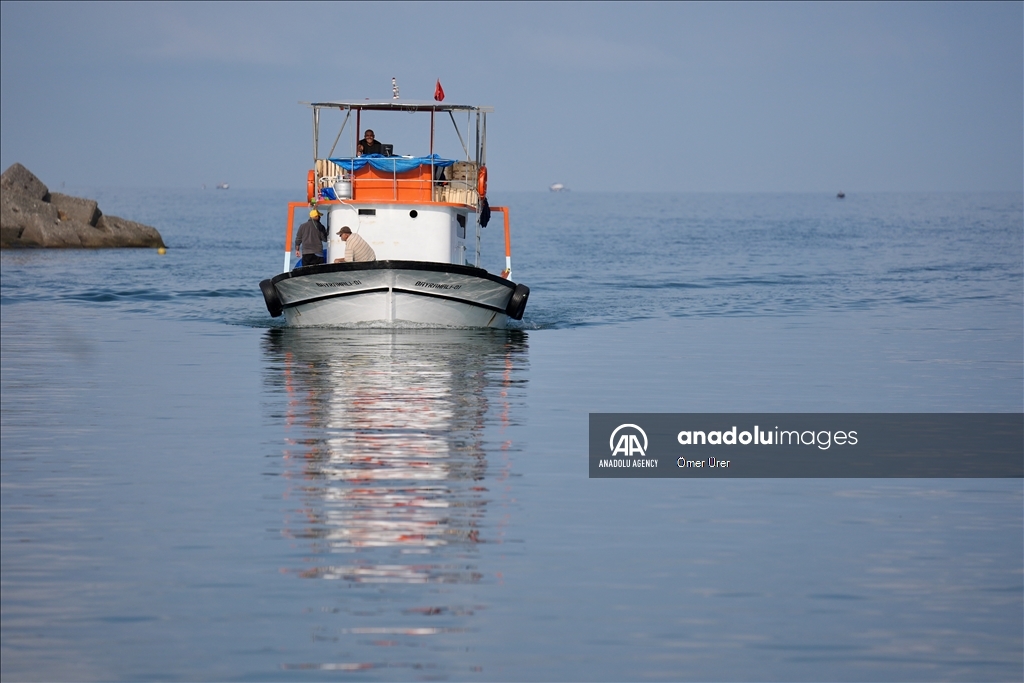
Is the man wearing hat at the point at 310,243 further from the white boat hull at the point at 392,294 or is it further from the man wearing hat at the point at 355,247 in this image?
the man wearing hat at the point at 355,247

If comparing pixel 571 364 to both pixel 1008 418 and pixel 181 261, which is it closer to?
pixel 1008 418

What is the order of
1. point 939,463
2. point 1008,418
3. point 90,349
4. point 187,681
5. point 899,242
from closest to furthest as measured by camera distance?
point 187,681, point 939,463, point 1008,418, point 90,349, point 899,242

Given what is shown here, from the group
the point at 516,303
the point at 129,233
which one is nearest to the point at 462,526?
the point at 516,303

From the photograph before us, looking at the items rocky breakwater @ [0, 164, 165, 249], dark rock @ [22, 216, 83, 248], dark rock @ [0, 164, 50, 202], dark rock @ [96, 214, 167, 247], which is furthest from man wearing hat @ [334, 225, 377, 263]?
dark rock @ [96, 214, 167, 247]

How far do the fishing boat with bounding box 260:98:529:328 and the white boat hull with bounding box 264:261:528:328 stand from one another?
0.02 m

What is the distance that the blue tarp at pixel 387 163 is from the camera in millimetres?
26812

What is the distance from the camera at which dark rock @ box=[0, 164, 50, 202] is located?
62.0 metres

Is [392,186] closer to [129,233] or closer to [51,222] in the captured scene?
[51,222]

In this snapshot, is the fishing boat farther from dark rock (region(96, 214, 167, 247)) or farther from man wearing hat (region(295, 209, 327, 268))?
dark rock (region(96, 214, 167, 247))

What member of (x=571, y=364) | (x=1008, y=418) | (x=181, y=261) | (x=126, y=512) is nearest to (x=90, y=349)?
(x=571, y=364)

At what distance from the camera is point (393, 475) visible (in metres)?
13.2

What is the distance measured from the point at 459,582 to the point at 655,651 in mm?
1765

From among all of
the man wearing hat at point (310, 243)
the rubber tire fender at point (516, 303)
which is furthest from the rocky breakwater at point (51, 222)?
the rubber tire fender at point (516, 303)

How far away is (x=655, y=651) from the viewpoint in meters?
8.42
